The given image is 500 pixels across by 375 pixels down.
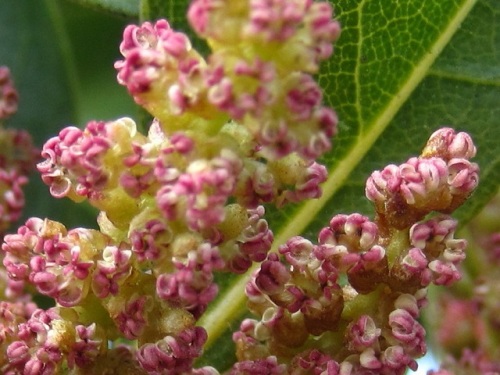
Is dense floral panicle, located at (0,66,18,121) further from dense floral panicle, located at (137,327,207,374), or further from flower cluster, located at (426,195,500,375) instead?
flower cluster, located at (426,195,500,375)

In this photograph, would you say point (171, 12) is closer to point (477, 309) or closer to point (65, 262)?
point (65, 262)

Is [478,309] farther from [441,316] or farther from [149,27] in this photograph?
[149,27]

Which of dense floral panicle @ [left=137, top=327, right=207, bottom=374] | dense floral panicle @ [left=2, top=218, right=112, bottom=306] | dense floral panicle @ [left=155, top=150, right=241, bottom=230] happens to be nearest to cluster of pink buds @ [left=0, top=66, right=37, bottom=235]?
dense floral panicle @ [left=2, top=218, right=112, bottom=306]

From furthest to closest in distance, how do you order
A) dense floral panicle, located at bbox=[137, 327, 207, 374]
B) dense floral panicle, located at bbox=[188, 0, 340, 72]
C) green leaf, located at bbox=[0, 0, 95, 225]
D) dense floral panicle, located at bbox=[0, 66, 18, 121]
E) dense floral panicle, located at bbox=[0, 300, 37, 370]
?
green leaf, located at bbox=[0, 0, 95, 225] < dense floral panicle, located at bbox=[0, 66, 18, 121] < dense floral panicle, located at bbox=[0, 300, 37, 370] < dense floral panicle, located at bbox=[137, 327, 207, 374] < dense floral panicle, located at bbox=[188, 0, 340, 72]

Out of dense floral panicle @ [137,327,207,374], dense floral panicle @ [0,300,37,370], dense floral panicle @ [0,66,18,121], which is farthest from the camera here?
dense floral panicle @ [0,66,18,121]

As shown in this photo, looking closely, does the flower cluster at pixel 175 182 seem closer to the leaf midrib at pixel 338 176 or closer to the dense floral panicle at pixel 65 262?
the dense floral panicle at pixel 65 262

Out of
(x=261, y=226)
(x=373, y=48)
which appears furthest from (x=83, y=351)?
(x=373, y=48)

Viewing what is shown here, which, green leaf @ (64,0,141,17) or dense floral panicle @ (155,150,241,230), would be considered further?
green leaf @ (64,0,141,17)
